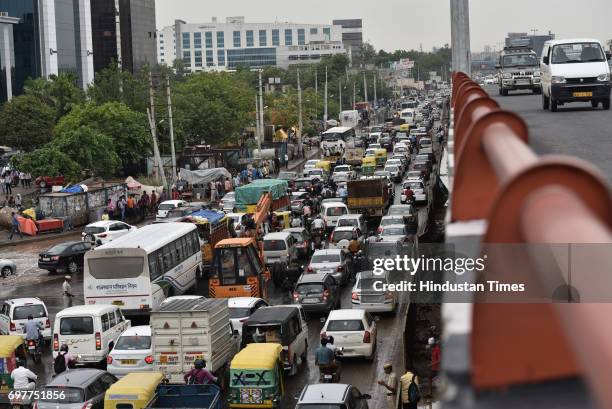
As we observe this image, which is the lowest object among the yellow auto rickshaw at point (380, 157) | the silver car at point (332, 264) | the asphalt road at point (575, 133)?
the silver car at point (332, 264)

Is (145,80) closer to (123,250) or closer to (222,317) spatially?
(123,250)

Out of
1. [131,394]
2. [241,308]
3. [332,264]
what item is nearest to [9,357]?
[131,394]

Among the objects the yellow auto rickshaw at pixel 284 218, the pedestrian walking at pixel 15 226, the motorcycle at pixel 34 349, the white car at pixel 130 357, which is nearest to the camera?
the white car at pixel 130 357

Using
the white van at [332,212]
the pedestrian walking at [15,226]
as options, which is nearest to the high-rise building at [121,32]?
the pedestrian walking at [15,226]

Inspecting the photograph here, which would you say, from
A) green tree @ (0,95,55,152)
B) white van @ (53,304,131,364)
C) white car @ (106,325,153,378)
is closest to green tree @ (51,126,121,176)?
green tree @ (0,95,55,152)

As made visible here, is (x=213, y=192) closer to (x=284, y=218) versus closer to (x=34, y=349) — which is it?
(x=284, y=218)

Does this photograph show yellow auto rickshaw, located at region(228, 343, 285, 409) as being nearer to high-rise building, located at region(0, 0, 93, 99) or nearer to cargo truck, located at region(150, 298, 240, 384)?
cargo truck, located at region(150, 298, 240, 384)

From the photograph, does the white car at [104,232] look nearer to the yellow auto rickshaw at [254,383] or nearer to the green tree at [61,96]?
the yellow auto rickshaw at [254,383]
